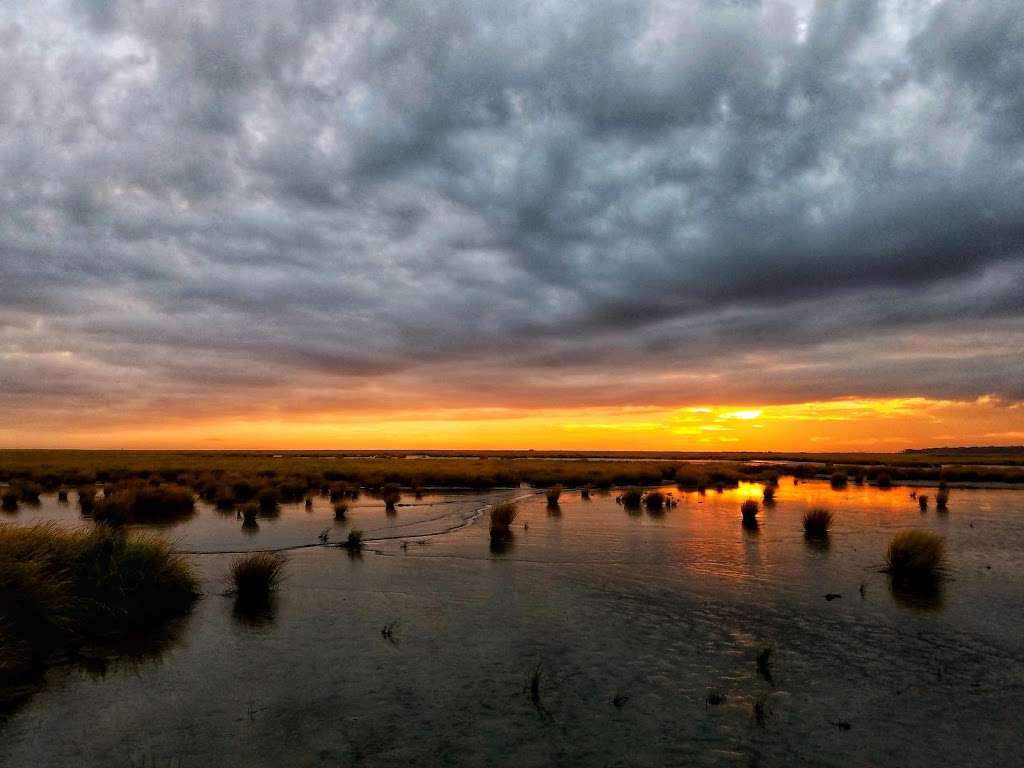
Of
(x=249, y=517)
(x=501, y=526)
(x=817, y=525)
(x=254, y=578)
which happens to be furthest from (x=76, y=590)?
(x=817, y=525)

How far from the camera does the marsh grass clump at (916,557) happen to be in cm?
1662

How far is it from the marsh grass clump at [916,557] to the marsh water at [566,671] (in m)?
0.60

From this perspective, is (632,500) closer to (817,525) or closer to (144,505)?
(817,525)

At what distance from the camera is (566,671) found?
1018cm

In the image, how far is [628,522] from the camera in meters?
27.6

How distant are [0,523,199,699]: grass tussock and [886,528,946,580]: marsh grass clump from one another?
653 inches

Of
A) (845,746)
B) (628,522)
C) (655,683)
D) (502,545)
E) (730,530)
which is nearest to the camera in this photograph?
(845,746)

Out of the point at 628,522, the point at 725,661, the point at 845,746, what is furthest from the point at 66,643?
the point at 628,522

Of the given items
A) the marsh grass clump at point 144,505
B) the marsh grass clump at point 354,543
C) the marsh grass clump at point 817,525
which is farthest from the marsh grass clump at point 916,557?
the marsh grass clump at point 144,505

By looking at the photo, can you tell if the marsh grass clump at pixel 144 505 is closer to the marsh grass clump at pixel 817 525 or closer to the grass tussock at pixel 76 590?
the grass tussock at pixel 76 590

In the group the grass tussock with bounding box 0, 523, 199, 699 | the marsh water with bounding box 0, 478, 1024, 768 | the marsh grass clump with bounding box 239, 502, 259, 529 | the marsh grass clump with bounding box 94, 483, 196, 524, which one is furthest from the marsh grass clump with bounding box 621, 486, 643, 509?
the grass tussock with bounding box 0, 523, 199, 699

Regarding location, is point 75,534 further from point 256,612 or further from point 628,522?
point 628,522

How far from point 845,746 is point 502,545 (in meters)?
14.3

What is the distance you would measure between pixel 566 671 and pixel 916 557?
11225 millimetres
